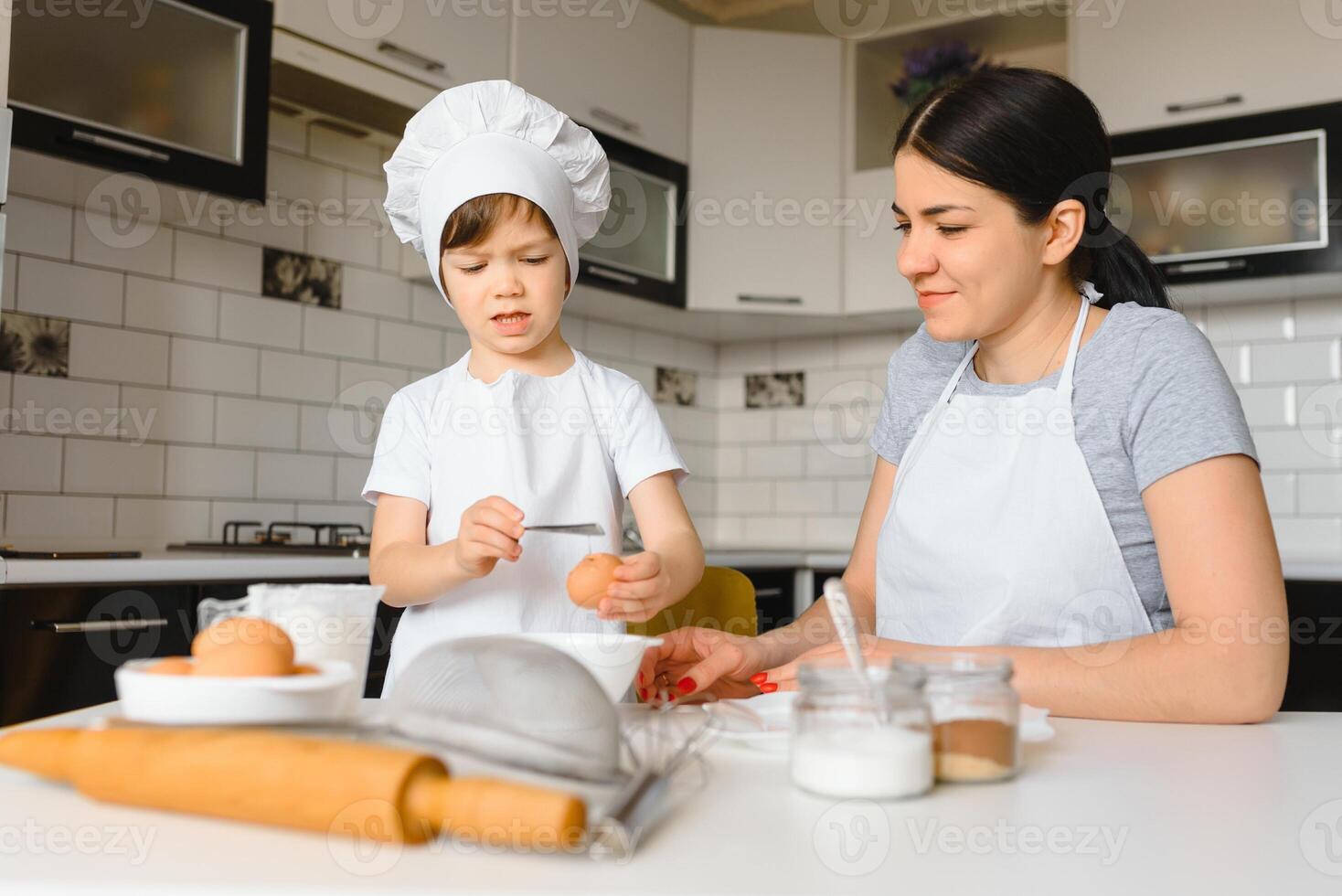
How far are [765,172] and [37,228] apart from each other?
6.56 ft

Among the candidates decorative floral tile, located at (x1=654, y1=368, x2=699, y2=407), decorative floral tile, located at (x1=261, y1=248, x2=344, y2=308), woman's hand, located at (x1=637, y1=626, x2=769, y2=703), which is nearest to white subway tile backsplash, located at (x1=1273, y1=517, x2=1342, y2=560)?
decorative floral tile, located at (x1=654, y1=368, x2=699, y2=407)

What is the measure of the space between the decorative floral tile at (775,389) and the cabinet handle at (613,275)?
0.89 meters

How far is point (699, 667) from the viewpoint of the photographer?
45.0 inches

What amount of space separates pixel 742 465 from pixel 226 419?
1.87 m

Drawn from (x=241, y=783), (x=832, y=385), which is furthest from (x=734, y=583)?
(x=832, y=385)

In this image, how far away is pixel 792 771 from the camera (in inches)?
27.9

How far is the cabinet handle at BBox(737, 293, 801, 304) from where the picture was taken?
352 centimetres

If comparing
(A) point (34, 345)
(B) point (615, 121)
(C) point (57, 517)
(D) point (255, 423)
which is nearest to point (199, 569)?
(C) point (57, 517)

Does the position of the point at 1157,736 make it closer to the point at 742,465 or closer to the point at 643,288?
the point at 643,288

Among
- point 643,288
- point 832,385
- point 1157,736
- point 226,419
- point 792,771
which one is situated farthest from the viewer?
point 832,385

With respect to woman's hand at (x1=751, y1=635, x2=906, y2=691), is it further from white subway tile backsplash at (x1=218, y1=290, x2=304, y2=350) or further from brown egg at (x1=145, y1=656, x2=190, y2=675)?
white subway tile backsplash at (x1=218, y1=290, x2=304, y2=350)

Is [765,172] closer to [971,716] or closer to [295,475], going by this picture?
[295,475]

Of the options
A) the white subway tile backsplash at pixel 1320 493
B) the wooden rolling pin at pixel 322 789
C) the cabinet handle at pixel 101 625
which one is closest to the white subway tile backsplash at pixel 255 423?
the cabinet handle at pixel 101 625

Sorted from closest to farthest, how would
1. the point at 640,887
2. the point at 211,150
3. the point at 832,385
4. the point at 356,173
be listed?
the point at 640,887 → the point at 211,150 → the point at 356,173 → the point at 832,385
